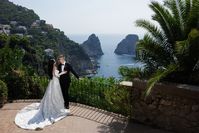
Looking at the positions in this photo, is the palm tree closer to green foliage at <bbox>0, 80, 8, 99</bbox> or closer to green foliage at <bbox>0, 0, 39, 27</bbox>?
green foliage at <bbox>0, 80, 8, 99</bbox>

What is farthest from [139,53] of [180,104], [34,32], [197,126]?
[34,32]

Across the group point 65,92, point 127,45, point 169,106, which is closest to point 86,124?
point 65,92

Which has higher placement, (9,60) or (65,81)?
(9,60)

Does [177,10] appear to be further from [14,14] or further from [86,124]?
[14,14]

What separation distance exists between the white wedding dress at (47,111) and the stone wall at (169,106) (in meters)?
2.33

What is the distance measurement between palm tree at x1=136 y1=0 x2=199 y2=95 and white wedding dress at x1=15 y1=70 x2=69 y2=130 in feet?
8.87

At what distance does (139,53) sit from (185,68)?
Answer: 1360 mm

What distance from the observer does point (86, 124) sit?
9.08 metres

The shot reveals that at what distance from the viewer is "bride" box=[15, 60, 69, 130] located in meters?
9.48

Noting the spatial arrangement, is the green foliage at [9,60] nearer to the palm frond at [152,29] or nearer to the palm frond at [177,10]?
the palm frond at [152,29]

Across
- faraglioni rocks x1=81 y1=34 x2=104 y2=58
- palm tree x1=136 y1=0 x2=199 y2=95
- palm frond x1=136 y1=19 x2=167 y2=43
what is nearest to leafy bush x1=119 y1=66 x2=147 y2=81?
palm tree x1=136 y1=0 x2=199 y2=95

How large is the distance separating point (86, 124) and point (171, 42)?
3.09 metres

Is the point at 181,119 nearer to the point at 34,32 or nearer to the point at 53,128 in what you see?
the point at 53,128

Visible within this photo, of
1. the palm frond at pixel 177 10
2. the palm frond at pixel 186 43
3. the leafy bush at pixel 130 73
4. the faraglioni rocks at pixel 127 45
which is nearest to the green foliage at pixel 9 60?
the leafy bush at pixel 130 73
